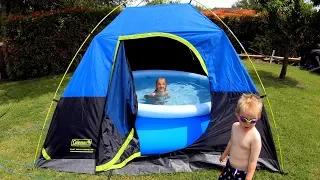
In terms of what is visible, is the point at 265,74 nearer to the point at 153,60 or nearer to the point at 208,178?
the point at 153,60

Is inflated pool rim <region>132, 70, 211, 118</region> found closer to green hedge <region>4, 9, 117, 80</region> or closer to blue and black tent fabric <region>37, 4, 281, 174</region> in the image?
blue and black tent fabric <region>37, 4, 281, 174</region>

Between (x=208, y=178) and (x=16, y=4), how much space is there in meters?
9.32

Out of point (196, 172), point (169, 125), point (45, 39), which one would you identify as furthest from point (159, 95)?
point (45, 39)

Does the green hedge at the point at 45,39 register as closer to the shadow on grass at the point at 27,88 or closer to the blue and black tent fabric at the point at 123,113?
the shadow on grass at the point at 27,88

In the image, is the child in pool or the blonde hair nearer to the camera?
the blonde hair

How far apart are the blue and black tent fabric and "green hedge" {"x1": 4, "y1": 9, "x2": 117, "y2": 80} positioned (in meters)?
5.48

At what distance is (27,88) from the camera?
7.83m

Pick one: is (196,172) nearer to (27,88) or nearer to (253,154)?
(253,154)

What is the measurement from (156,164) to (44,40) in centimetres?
657

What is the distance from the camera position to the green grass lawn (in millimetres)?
3641

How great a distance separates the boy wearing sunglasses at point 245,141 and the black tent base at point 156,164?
1179mm

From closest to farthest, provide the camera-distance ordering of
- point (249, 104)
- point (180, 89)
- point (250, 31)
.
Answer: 1. point (249, 104)
2. point (180, 89)
3. point (250, 31)

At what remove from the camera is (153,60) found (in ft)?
25.1

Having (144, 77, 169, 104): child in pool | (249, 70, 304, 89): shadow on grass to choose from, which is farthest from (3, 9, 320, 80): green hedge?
(144, 77, 169, 104): child in pool
